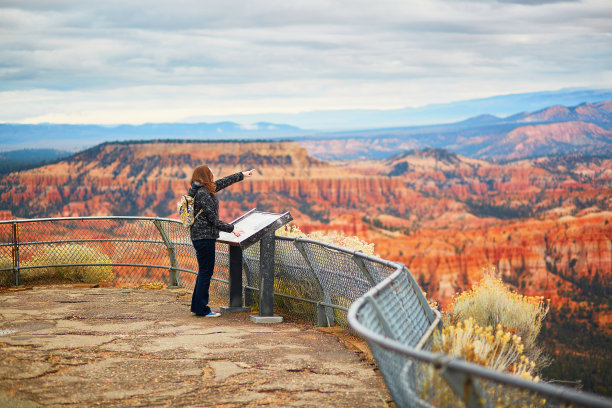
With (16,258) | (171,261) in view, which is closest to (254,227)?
(171,261)

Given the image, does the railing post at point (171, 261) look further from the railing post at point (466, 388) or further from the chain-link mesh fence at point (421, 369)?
the railing post at point (466, 388)

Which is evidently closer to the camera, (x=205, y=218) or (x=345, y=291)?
(x=345, y=291)

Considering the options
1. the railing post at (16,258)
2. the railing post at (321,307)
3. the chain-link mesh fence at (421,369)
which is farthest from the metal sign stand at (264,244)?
the railing post at (16,258)

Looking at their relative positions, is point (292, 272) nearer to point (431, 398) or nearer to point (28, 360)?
point (28, 360)

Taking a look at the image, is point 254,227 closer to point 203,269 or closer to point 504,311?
point 203,269

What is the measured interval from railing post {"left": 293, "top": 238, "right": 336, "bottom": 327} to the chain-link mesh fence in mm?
2357

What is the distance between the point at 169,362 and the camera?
20.3ft

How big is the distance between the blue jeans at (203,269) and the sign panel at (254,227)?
0.19 m

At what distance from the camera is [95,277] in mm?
12016

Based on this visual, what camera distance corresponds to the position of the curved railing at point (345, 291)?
3414mm

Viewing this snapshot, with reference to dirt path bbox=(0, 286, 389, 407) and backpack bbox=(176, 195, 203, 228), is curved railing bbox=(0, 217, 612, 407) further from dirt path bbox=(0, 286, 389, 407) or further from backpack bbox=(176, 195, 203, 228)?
backpack bbox=(176, 195, 203, 228)

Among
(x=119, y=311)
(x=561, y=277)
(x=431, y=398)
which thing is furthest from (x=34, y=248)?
(x=561, y=277)

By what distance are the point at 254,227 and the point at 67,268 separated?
492 cm

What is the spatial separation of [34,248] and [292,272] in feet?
18.5
